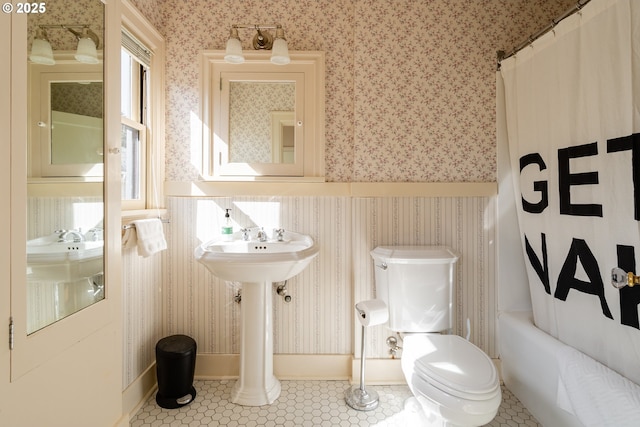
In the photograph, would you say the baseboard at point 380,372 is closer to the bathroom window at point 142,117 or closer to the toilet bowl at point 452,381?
the toilet bowl at point 452,381

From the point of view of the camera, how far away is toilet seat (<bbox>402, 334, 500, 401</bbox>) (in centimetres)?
126

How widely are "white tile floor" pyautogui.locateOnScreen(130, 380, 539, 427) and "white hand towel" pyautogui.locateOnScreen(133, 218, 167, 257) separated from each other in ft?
2.86

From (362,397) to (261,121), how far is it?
1.74 metres

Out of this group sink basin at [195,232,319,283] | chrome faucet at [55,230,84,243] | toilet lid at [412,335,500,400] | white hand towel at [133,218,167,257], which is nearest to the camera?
chrome faucet at [55,230,84,243]

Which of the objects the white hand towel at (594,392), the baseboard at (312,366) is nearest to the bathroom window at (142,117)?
the baseboard at (312,366)

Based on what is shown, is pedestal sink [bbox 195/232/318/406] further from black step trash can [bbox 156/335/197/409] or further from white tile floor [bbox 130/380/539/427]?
black step trash can [bbox 156/335/197/409]

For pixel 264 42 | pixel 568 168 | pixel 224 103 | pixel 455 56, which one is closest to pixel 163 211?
pixel 224 103

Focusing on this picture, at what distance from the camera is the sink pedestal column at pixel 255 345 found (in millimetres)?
1784

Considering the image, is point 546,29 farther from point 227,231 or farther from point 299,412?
point 299,412

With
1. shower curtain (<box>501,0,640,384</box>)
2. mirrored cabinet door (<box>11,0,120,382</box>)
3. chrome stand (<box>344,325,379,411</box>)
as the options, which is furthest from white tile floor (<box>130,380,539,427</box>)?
mirrored cabinet door (<box>11,0,120,382</box>)

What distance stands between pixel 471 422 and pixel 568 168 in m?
1.17

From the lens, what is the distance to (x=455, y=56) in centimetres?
201
